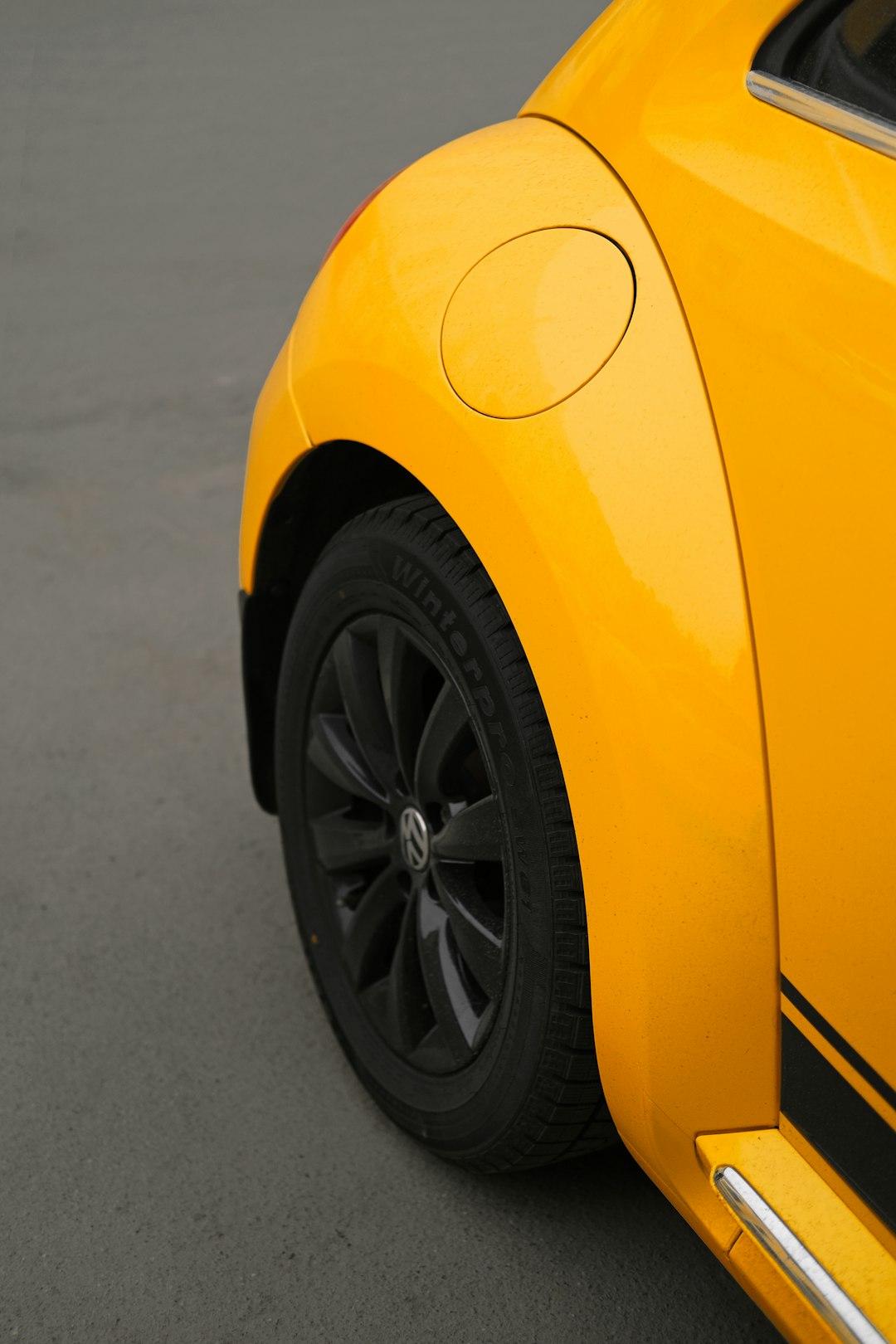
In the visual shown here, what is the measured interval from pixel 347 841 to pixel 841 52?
124 centimetres

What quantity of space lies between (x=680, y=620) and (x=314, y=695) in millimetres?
869

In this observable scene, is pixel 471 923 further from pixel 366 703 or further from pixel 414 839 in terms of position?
pixel 366 703

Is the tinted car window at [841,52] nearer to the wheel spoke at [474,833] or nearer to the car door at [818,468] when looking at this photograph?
the car door at [818,468]

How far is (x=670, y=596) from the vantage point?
1.21 metres

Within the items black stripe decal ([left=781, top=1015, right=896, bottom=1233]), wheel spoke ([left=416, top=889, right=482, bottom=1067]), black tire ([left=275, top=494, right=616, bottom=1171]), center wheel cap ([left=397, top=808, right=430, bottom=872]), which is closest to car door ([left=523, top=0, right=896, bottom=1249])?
black stripe decal ([left=781, top=1015, right=896, bottom=1233])

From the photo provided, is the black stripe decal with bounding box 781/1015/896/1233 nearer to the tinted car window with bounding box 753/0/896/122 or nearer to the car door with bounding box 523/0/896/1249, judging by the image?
the car door with bounding box 523/0/896/1249

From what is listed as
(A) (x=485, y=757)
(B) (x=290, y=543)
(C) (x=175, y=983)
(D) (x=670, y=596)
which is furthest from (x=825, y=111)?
(C) (x=175, y=983)

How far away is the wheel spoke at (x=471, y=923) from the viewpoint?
5.34 feet

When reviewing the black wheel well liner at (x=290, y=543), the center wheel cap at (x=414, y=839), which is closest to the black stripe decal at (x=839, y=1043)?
the center wheel cap at (x=414, y=839)

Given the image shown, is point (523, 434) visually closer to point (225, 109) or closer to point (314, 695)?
point (314, 695)

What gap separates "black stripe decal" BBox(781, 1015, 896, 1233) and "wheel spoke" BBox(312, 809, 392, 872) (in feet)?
2.64

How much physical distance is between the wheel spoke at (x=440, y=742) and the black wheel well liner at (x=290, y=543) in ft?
1.10

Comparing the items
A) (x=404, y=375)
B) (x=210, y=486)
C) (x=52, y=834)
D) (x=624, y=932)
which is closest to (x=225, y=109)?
(x=210, y=486)

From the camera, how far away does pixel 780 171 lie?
3.88 ft
